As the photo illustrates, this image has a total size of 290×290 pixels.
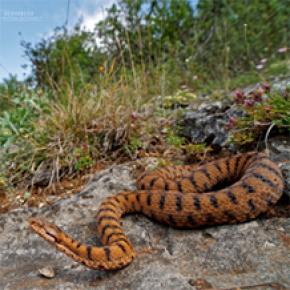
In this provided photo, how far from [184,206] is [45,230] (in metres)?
1.32

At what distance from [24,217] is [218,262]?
2.15m

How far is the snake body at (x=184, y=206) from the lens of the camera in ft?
6.66

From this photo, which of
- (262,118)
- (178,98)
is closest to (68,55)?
(178,98)

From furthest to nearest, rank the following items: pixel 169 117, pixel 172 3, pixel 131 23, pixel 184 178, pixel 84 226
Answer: pixel 172 3
pixel 131 23
pixel 169 117
pixel 184 178
pixel 84 226

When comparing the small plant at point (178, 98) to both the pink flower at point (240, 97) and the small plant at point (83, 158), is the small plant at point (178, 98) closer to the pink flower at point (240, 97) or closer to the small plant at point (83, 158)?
the pink flower at point (240, 97)

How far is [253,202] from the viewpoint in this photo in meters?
2.33

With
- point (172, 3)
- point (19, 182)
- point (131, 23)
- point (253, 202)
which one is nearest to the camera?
point (253, 202)

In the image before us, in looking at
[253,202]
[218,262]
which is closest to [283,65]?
[253,202]

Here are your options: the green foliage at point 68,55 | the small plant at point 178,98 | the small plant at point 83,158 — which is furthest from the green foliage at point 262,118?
the green foliage at point 68,55

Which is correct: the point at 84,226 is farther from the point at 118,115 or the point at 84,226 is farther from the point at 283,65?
the point at 283,65

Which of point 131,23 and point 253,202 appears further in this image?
point 131,23

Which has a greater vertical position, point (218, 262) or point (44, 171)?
point (44, 171)

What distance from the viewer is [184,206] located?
2.49 meters

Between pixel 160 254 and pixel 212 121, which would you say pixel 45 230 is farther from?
pixel 212 121
